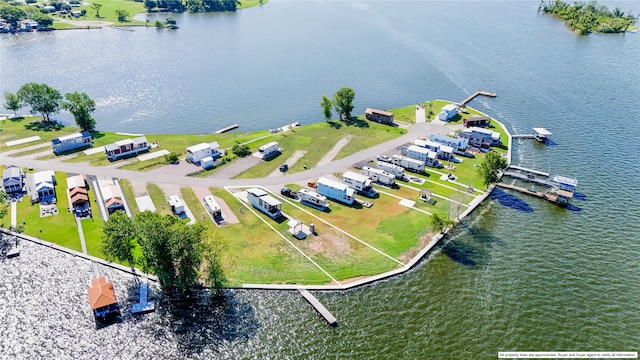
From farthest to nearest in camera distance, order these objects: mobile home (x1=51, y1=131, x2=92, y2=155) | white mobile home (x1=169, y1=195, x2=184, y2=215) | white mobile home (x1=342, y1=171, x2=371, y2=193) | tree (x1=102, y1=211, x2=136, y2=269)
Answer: mobile home (x1=51, y1=131, x2=92, y2=155) < white mobile home (x1=342, y1=171, x2=371, y2=193) < white mobile home (x1=169, y1=195, x2=184, y2=215) < tree (x1=102, y1=211, x2=136, y2=269)

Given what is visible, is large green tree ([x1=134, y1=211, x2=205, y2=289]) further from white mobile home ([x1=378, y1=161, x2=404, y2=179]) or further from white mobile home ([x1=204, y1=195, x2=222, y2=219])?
white mobile home ([x1=378, y1=161, x2=404, y2=179])

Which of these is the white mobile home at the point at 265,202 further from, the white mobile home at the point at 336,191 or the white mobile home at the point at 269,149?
the white mobile home at the point at 269,149

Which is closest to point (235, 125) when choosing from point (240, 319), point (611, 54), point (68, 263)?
point (68, 263)

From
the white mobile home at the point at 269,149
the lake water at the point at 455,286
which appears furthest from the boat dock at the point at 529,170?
the white mobile home at the point at 269,149

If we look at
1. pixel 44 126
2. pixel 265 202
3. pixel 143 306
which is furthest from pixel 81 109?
pixel 143 306

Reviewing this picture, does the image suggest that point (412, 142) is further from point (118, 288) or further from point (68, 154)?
point (68, 154)

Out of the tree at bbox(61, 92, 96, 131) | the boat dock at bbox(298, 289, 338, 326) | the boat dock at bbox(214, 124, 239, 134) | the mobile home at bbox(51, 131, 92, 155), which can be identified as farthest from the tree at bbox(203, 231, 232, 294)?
the tree at bbox(61, 92, 96, 131)

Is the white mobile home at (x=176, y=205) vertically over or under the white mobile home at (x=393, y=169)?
under
